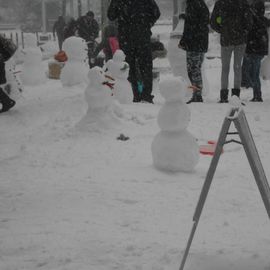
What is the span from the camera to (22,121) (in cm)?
794

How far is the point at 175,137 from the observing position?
4.96 m

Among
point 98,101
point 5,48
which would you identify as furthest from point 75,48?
point 98,101

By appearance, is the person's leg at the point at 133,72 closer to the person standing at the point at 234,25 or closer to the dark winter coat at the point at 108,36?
the person standing at the point at 234,25

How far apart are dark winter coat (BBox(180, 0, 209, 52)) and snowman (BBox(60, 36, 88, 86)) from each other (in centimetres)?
326

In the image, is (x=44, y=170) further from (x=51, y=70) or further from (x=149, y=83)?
(x=51, y=70)

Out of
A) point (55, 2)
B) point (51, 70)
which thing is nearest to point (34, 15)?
point (55, 2)

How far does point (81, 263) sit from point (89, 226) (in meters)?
0.57

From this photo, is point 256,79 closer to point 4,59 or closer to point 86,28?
point 4,59

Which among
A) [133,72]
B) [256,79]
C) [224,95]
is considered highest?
[133,72]

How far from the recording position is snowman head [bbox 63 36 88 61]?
10.9 meters

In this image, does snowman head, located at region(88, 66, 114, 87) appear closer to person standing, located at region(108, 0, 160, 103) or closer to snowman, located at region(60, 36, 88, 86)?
person standing, located at region(108, 0, 160, 103)

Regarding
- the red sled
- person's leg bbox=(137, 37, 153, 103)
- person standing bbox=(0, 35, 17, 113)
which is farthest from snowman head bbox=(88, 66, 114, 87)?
person standing bbox=(0, 35, 17, 113)

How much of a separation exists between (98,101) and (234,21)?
9.73ft

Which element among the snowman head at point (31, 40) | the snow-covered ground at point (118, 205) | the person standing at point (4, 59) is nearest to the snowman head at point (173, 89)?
the snow-covered ground at point (118, 205)
